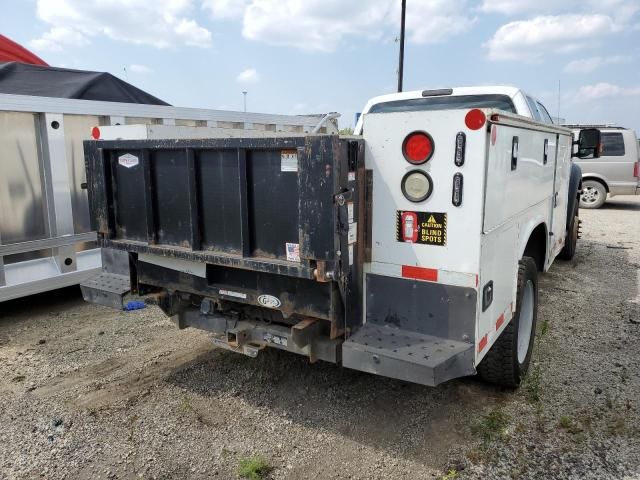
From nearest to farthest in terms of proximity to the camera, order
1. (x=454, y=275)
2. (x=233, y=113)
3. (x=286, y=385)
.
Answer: (x=454, y=275) → (x=286, y=385) → (x=233, y=113)

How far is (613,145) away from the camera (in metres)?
13.9

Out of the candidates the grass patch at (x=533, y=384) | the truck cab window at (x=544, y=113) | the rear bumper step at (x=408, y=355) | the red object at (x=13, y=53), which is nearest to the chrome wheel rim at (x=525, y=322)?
the grass patch at (x=533, y=384)

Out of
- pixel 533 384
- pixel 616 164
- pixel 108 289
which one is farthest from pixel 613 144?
pixel 108 289

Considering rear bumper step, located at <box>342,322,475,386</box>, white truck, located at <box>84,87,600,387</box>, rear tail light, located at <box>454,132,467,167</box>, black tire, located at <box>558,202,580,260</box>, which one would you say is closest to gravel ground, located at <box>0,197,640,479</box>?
white truck, located at <box>84,87,600,387</box>

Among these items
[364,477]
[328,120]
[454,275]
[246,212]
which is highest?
[328,120]

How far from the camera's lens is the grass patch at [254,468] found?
2883mm

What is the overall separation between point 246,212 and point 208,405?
145 cm

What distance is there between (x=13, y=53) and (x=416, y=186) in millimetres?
8934

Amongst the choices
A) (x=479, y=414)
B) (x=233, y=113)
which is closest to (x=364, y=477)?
(x=479, y=414)

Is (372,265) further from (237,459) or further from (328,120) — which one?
(328,120)

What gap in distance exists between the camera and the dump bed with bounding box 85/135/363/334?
108 inches

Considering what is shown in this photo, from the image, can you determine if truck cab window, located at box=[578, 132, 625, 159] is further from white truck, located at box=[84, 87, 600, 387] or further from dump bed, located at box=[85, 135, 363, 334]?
dump bed, located at box=[85, 135, 363, 334]

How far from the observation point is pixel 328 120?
316 inches

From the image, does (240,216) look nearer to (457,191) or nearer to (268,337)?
(268,337)
